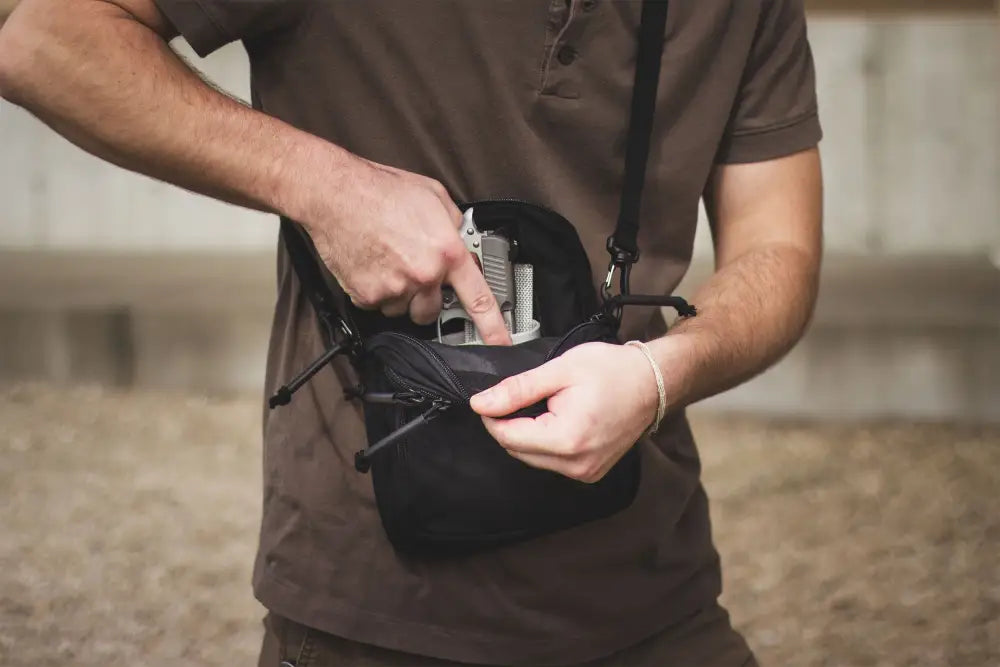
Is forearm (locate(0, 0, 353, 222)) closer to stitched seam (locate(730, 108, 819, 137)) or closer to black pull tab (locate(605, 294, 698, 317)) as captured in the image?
black pull tab (locate(605, 294, 698, 317))

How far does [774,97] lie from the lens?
97 cm

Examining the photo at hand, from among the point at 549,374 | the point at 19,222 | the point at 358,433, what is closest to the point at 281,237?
Answer: the point at 358,433

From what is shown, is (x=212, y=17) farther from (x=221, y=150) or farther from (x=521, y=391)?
(x=521, y=391)

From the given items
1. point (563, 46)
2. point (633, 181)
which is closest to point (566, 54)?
point (563, 46)

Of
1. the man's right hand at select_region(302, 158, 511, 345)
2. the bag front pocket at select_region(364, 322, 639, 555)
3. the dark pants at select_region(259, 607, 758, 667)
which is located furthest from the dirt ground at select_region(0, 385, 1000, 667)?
the man's right hand at select_region(302, 158, 511, 345)

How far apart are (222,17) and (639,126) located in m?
0.33

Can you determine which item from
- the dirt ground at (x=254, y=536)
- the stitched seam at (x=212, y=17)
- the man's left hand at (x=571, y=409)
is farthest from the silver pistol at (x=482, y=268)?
the dirt ground at (x=254, y=536)

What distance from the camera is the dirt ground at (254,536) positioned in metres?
2.23

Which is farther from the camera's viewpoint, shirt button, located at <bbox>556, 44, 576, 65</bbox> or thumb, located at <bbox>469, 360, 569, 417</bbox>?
shirt button, located at <bbox>556, 44, 576, 65</bbox>

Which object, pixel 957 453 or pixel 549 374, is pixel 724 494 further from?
pixel 549 374

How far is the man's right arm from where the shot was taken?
29.6 inches

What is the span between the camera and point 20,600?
239cm

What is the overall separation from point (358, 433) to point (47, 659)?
1.67 meters

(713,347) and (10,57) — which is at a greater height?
(10,57)
